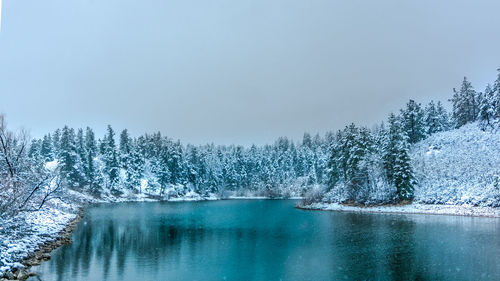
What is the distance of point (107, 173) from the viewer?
393 ft

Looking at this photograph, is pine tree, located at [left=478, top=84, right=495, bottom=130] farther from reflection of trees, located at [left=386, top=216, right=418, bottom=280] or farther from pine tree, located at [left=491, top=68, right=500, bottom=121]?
reflection of trees, located at [left=386, top=216, right=418, bottom=280]

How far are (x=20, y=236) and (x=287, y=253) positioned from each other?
2162 centimetres

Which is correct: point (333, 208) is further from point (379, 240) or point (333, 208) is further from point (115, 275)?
point (115, 275)

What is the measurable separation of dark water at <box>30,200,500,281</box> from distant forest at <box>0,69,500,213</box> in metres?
7.59

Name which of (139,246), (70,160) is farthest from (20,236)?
(70,160)

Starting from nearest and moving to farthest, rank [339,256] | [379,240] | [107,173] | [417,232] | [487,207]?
[339,256] → [379,240] → [417,232] → [487,207] → [107,173]

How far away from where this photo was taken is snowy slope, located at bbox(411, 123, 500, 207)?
57.5 metres

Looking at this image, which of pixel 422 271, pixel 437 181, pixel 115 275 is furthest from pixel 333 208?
pixel 115 275

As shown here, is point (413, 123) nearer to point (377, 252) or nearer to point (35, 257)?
point (377, 252)

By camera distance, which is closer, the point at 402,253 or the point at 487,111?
the point at 402,253

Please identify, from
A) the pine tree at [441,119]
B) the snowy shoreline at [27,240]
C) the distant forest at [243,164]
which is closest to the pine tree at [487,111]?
the distant forest at [243,164]

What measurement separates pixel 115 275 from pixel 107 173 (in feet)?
339

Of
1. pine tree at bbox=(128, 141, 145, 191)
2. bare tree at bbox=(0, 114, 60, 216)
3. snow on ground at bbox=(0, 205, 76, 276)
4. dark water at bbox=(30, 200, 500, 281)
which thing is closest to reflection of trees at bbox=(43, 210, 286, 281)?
dark water at bbox=(30, 200, 500, 281)

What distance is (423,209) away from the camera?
60.3m
